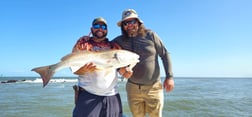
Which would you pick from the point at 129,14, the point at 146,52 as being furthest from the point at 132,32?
the point at 146,52

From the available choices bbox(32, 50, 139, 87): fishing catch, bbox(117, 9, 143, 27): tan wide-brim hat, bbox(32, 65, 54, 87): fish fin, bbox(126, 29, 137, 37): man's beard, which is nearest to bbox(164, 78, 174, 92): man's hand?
bbox(126, 29, 137, 37): man's beard

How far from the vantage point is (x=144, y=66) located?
3939mm

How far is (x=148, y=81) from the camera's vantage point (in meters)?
4.08

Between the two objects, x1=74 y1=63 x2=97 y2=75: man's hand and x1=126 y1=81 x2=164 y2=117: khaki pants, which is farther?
x1=126 y1=81 x2=164 y2=117: khaki pants

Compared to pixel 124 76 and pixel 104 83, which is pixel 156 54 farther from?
pixel 104 83

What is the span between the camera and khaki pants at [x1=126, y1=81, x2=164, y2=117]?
4.14 metres

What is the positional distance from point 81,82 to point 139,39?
1210 millimetres

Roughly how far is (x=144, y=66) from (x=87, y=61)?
4.04ft

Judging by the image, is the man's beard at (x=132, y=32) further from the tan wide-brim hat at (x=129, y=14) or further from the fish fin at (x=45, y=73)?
the fish fin at (x=45, y=73)

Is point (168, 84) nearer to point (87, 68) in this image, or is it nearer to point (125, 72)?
point (125, 72)

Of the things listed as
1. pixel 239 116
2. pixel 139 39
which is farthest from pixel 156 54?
pixel 239 116

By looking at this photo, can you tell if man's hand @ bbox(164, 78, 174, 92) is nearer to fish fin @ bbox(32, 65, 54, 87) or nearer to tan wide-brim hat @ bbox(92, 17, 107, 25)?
tan wide-brim hat @ bbox(92, 17, 107, 25)

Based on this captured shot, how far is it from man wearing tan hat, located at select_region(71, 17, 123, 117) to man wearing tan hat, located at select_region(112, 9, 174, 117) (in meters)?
0.61

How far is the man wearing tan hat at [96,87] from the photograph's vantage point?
3.25 m
